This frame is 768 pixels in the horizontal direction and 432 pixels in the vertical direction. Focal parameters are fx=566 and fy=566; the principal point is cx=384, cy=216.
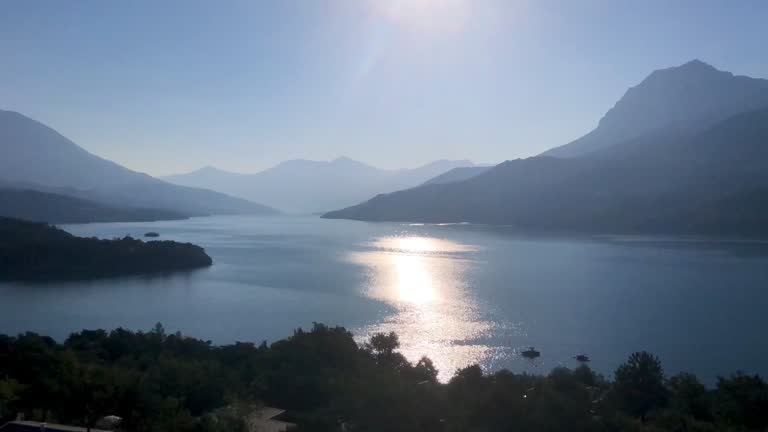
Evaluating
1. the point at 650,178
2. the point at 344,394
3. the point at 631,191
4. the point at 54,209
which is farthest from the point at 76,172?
the point at 344,394

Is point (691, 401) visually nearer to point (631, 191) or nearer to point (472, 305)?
point (472, 305)

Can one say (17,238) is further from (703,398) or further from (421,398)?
(703,398)

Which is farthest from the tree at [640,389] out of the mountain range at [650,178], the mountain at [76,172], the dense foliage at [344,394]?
the mountain at [76,172]

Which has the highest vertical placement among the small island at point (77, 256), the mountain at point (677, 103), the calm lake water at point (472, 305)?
the mountain at point (677, 103)

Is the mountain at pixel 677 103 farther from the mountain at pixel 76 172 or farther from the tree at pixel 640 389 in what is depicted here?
the tree at pixel 640 389

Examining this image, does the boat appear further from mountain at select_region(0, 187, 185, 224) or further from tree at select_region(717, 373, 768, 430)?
mountain at select_region(0, 187, 185, 224)

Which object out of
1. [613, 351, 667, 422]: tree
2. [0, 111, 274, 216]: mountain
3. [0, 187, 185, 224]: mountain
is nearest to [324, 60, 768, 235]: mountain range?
[0, 187, 185, 224]: mountain

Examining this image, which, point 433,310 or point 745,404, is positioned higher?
point 745,404
